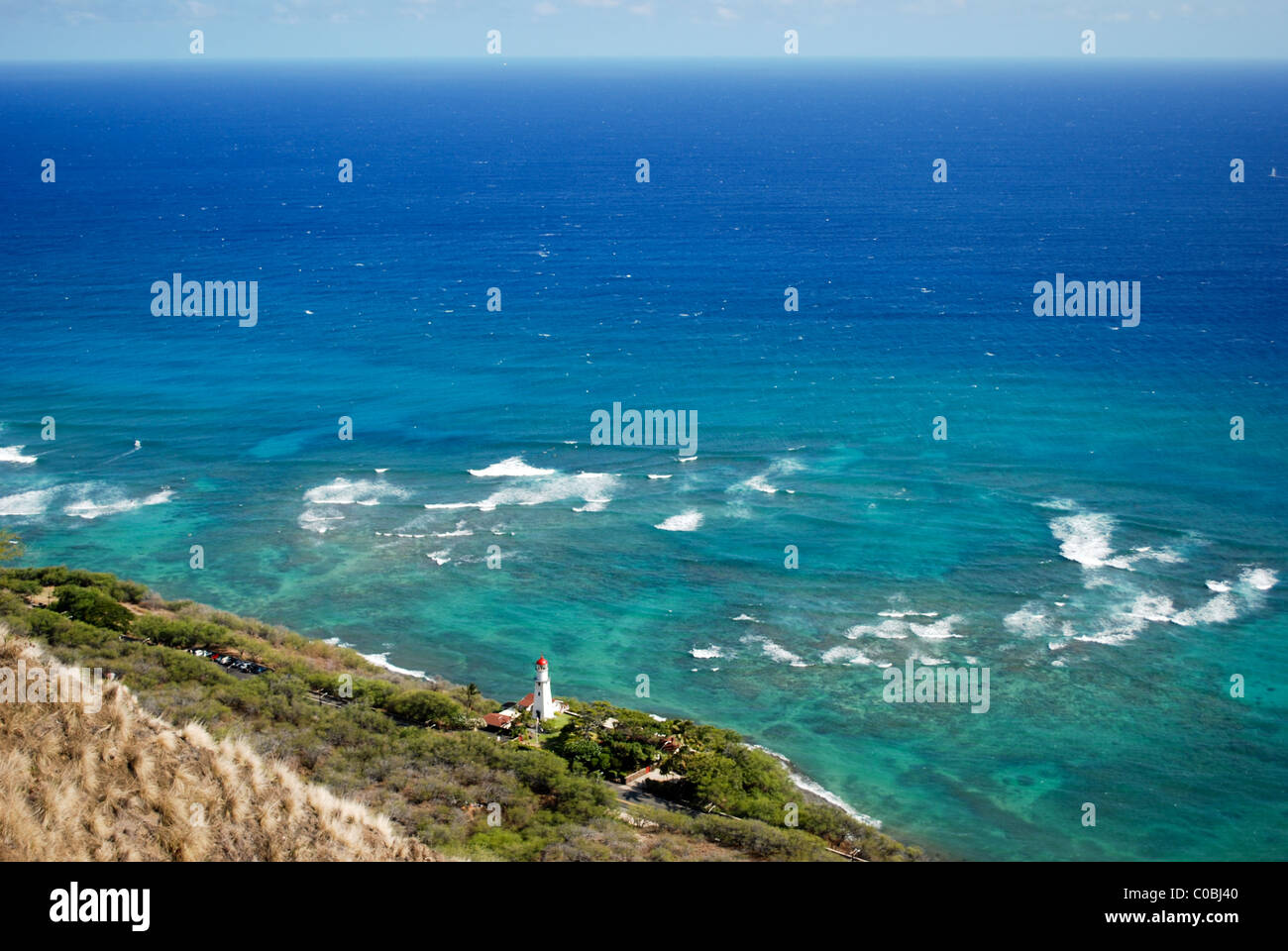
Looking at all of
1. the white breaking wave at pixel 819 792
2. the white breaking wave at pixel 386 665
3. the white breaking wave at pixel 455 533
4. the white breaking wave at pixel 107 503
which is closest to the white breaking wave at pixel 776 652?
the white breaking wave at pixel 819 792

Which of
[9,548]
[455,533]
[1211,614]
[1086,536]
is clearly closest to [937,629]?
Answer: [1211,614]

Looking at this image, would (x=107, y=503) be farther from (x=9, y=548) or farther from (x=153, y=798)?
(x=153, y=798)

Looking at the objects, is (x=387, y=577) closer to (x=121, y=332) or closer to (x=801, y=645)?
(x=801, y=645)

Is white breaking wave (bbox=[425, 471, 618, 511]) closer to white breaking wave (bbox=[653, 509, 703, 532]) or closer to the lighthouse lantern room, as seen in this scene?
white breaking wave (bbox=[653, 509, 703, 532])

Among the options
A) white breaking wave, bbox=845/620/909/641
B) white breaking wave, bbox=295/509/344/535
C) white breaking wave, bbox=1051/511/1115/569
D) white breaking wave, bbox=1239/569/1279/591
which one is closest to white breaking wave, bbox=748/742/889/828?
white breaking wave, bbox=845/620/909/641

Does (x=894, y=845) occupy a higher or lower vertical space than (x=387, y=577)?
lower

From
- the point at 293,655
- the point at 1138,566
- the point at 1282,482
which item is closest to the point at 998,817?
the point at 1138,566
